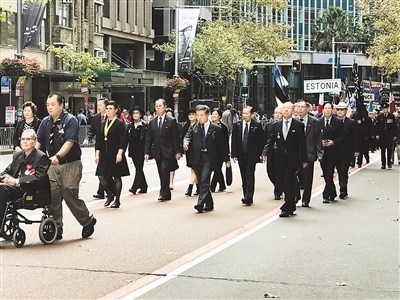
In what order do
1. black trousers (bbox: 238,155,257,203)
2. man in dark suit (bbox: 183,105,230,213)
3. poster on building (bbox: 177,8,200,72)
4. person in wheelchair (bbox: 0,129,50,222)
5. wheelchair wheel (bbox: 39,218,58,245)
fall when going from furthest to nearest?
poster on building (bbox: 177,8,200,72) → black trousers (bbox: 238,155,257,203) → man in dark suit (bbox: 183,105,230,213) → wheelchair wheel (bbox: 39,218,58,245) → person in wheelchair (bbox: 0,129,50,222)

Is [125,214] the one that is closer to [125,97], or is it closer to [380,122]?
[380,122]

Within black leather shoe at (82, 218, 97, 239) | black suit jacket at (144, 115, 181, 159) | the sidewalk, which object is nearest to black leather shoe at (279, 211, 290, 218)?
the sidewalk

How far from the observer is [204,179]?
1392cm

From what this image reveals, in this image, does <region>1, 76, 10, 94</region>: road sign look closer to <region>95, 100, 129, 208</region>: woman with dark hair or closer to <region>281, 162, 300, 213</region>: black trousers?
<region>95, 100, 129, 208</region>: woman with dark hair

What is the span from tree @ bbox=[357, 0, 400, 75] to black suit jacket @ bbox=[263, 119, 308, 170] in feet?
67.4

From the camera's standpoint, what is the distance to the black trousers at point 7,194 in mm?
9844

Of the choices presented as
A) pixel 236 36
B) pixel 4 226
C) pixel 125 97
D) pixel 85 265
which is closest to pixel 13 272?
pixel 85 265

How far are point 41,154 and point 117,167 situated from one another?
413cm

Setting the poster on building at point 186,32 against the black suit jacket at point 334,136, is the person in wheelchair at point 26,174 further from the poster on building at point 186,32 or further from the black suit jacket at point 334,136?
the poster on building at point 186,32

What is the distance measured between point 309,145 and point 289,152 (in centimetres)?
211

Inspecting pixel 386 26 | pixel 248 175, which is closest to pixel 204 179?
pixel 248 175

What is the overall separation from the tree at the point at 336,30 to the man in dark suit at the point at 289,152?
87.7 meters

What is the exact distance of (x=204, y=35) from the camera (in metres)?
59.7

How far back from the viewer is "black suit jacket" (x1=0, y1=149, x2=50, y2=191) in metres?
10.0
